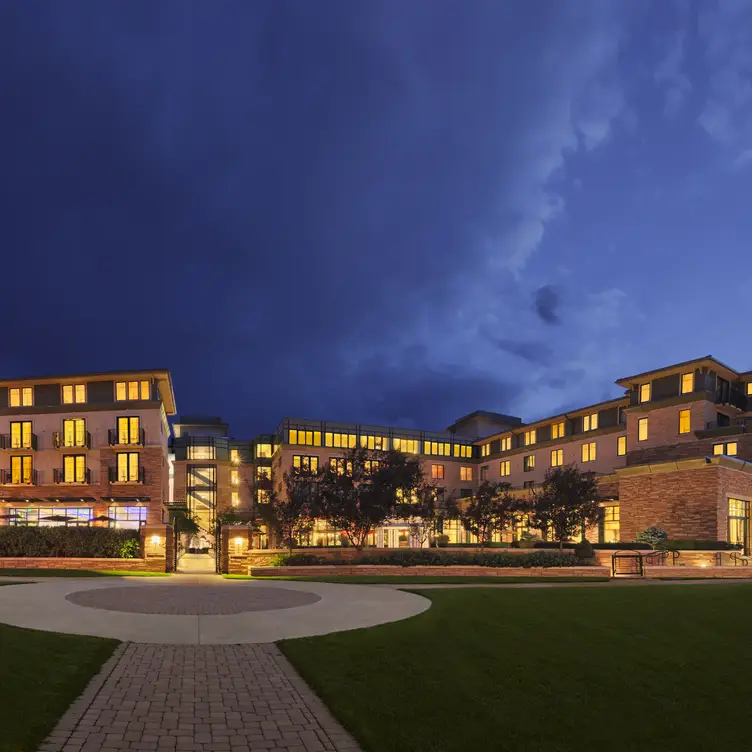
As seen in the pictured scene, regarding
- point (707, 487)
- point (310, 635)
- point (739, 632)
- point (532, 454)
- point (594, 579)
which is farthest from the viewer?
point (532, 454)

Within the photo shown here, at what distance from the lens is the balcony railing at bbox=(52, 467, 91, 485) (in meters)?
49.2

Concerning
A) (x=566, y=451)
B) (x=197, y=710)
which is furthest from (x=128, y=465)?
(x=197, y=710)

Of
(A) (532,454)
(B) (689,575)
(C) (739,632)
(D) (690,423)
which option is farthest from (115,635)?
(A) (532,454)

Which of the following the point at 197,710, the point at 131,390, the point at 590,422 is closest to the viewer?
the point at 197,710

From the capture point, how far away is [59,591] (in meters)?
18.6

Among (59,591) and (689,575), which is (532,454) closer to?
(689,575)

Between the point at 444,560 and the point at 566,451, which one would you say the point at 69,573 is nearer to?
the point at 444,560

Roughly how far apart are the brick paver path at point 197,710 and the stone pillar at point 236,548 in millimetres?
19914

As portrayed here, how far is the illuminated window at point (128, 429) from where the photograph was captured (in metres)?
49.2

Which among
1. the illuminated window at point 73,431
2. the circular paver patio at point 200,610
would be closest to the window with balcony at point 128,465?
the illuminated window at point 73,431

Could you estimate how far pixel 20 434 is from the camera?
4978 centimetres

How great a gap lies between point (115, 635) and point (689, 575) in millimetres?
27617

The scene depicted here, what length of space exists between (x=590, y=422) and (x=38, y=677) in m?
55.8

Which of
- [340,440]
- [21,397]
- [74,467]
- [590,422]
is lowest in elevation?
[74,467]
